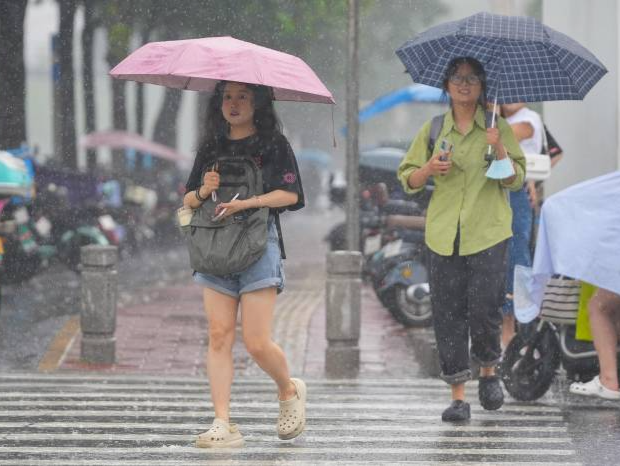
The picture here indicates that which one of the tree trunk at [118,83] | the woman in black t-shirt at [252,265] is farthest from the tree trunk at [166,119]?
the woman in black t-shirt at [252,265]

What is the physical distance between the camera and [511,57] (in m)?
8.12

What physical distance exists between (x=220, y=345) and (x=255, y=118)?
1.04 m

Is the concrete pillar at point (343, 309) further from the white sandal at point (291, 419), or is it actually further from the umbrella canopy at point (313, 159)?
the umbrella canopy at point (313, 159)

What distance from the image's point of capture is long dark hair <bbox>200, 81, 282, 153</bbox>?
7047 millimetres

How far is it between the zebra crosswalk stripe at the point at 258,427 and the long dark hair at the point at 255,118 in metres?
1.40

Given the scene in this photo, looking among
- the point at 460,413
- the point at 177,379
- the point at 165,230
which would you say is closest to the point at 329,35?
the point at 165,230

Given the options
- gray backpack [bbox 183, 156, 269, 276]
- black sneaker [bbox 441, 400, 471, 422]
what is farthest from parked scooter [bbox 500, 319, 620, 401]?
gray backpack [bbox 183, 156, 269, 276]

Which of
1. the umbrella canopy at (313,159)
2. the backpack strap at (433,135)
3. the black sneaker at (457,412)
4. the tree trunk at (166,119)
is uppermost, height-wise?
the backpack strap at (433,135)

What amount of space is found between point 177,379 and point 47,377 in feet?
2.70

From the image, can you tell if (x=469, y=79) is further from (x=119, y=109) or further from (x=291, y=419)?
(x=119, y=109)

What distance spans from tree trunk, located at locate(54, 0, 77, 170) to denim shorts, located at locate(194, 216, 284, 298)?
55.6ft

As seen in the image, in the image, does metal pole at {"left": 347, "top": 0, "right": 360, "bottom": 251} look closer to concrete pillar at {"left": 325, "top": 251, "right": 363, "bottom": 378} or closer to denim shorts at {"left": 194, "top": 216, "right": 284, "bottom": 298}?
concrete pillar at {"left": 325, "top": 251, "right": 363, "bottom": 378}

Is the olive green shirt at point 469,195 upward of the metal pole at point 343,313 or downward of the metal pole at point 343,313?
upward

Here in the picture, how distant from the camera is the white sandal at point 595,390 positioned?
8367 mm
